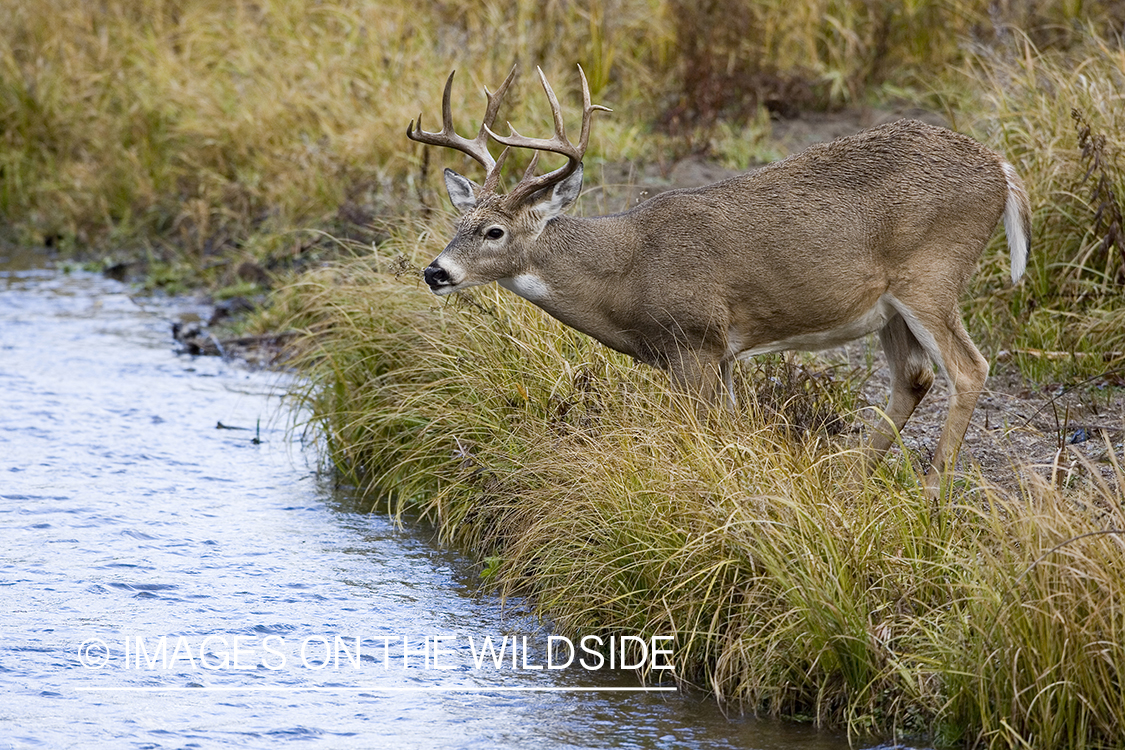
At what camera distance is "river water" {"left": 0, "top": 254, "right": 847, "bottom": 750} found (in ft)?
16.3

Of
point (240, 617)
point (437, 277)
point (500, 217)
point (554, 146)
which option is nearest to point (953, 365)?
point (554, 146)

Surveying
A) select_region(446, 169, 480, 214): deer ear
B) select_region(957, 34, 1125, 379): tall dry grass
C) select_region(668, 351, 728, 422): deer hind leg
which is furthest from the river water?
select_region(957, 34, 1125, 379): tall dry grass

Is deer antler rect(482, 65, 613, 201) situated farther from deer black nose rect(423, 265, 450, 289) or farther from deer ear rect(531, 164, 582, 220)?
deer black nose rect(423, 265, 450, 289)

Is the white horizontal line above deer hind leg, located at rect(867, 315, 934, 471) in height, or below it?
below

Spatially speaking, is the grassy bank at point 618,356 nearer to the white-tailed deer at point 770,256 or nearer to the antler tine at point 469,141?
Result: the white-tailed deer at point 770,256

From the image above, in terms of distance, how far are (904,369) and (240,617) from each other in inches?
128

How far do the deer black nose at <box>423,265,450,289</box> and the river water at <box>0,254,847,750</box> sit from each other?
4.23 feet

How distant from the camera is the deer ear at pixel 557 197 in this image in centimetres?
657

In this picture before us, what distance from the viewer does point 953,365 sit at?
6.59 metres

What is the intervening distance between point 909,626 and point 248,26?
10.8m

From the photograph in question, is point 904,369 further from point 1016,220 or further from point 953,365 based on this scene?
point 1016,220

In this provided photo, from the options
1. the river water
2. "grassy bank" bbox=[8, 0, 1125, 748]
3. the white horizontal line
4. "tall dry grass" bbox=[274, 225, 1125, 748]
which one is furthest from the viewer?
the white horizontal line

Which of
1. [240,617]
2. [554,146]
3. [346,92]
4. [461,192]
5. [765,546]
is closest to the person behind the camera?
[765,546]

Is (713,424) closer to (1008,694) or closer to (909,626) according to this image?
(909,626)
